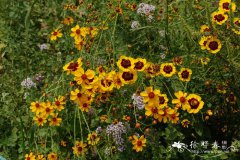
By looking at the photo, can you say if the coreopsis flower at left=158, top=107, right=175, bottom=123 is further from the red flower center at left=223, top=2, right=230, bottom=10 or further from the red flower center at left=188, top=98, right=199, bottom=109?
the red flower center at left=223, top=2, right=230, bottom=10

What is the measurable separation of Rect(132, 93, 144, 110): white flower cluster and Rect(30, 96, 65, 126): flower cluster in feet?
1.30

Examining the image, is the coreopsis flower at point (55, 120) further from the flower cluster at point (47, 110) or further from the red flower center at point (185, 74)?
the red flower center at point (185, 74)

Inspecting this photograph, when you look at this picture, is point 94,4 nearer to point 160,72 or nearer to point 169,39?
point 169,39

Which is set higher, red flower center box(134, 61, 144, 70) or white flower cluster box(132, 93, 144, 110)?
red flower center box(134, 61, 144, 70)

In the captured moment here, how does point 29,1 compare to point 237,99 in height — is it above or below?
above

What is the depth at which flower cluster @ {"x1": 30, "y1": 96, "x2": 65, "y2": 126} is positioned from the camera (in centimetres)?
207

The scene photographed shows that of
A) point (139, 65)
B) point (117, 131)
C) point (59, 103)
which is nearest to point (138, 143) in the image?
point (117, 131)

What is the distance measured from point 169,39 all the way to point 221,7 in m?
0.37

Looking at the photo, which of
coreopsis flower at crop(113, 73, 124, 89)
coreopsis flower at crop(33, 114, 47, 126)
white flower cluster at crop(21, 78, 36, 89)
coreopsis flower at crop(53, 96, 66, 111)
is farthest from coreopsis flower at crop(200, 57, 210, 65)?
white flower cluster at crop(21, 78, 36, 89)

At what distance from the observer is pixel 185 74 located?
6.27 feet

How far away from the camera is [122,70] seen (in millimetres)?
1866

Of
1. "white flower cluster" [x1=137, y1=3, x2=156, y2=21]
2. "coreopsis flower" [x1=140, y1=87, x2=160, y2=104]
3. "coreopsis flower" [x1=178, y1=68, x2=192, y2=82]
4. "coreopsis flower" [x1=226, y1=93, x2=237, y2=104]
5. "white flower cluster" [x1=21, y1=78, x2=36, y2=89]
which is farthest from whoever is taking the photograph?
"white flower cluster" [x1=21, y1=78, x2=36, y2=89]

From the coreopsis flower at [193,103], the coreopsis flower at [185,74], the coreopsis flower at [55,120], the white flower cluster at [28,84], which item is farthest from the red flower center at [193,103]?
the white flower cluster at [28,84]

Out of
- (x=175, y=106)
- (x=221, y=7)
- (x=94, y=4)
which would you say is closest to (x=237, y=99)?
(x=175, y=106)
